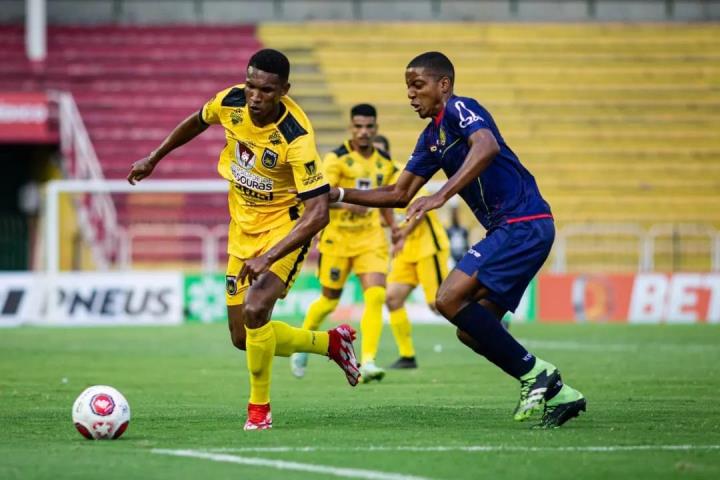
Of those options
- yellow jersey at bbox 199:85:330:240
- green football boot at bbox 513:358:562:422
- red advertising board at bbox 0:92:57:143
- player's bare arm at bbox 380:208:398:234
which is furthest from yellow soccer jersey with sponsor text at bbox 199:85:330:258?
red advertising board at bbox 0:92:57:143

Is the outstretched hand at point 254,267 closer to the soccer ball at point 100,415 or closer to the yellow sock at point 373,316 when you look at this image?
the soccer ball at point 100,415

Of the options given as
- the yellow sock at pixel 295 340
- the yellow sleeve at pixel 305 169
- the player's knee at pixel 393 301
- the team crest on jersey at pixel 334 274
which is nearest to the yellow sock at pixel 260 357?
the yellow sock at pixel 295 340

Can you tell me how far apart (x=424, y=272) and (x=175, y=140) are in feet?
21.2

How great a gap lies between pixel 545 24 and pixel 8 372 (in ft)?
75.3

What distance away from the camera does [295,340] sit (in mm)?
10102

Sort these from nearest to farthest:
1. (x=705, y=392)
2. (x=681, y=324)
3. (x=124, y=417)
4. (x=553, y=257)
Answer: (x=124, y=417)
(x=705, y=392)
(x=681, y=324)
(x=553, y=257)

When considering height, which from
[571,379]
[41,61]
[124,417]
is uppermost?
[41,61]

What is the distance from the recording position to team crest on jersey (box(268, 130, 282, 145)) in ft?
30.7

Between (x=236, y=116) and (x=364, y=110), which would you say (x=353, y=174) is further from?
(x=236, y=116)

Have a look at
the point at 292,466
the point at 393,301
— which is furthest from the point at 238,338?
the point at 393,301

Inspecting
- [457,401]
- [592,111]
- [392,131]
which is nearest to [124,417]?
[457,401]

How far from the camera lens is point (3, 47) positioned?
3241cm

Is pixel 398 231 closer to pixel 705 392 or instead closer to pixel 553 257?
pixel 705 392

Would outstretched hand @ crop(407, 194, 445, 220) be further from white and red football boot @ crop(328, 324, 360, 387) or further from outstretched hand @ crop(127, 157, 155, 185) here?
outstretched hand @ crop(127, 157, 155, 185)
